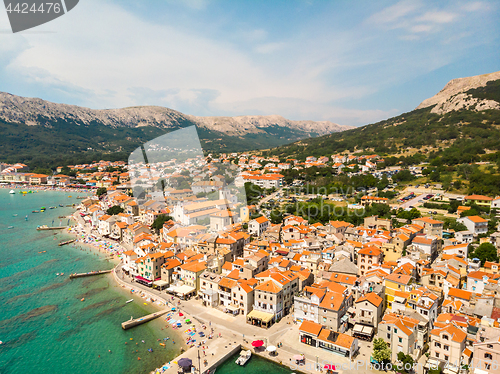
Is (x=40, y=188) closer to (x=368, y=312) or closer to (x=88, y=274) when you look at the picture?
(x=88, y=274)

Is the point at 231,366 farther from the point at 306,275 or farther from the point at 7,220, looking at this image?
the point at 7,220

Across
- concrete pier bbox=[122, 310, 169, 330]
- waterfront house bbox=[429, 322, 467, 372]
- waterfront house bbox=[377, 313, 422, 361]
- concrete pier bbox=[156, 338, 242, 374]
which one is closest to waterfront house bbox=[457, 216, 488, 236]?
waterfront house bbox=[429, 322, 467, 372]

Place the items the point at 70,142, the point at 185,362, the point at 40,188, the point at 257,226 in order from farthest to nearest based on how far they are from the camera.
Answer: the point at 70,142 → the point at 40,188 → the point at 257,226 → the point at 185,362

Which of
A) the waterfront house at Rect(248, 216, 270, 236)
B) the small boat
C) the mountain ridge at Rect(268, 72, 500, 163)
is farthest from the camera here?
the mountain ridge at Rect(268, 72, 500, 163)

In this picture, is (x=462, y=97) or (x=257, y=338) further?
(x=462, y=97)

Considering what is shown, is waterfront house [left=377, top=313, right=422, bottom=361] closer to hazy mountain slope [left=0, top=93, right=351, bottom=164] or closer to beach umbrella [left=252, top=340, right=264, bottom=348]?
beach umbrella [left=252, top=340, right=264, bottom=348]

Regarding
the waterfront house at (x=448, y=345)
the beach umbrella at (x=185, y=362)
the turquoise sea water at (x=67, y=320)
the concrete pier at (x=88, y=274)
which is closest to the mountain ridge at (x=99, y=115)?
the turquoise sea water at (x=67, y=320)

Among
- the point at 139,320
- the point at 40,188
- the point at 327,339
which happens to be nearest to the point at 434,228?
the point at 327,339
